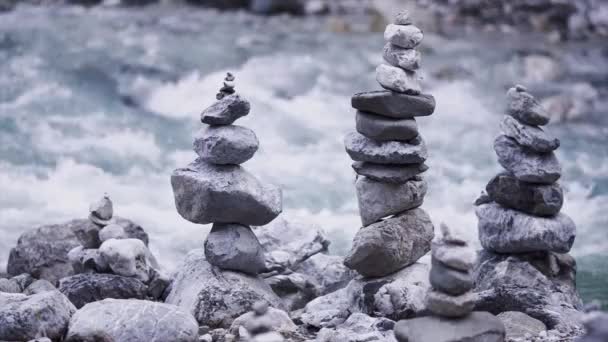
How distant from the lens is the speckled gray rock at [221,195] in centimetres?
708

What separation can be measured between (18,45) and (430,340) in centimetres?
1331

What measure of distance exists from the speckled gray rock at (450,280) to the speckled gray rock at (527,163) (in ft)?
6.25

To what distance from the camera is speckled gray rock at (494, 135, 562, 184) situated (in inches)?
291

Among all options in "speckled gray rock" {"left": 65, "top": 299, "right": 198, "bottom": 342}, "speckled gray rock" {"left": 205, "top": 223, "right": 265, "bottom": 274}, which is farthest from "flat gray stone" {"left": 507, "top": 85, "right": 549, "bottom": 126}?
"speckled gray rock" {"left": 65, "top": 299, "right": 198, "bottom": 342}

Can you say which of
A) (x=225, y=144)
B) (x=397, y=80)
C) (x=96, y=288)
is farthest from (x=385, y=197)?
(x=96, y=288)

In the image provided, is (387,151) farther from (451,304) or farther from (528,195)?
(451,304)

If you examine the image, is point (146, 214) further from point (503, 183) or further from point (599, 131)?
point (599, 131)

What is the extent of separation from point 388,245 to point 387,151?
0.77 m

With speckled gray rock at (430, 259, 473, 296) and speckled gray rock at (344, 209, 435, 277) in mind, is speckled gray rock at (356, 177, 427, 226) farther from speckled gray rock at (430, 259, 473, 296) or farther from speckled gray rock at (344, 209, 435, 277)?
speckled gray rock at (430, 259, 473, 296)

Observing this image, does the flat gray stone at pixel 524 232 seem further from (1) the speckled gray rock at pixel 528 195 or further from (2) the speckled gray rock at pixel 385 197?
(2) the speckled gray rock at pixel 385 197

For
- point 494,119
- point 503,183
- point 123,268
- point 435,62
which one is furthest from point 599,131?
point 123,268

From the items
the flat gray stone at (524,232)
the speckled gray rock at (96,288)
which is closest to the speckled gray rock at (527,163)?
the flat gray stone at (524,232)

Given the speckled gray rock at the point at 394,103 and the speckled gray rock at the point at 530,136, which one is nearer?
the speckled gray rock at the point at 394,103

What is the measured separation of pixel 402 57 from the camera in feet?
23.5
